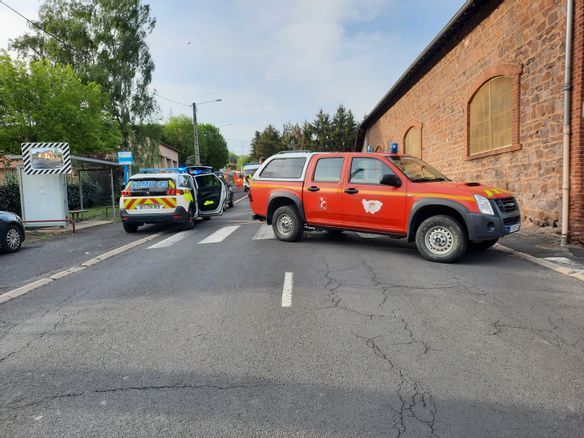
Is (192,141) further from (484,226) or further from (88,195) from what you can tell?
(484,226)

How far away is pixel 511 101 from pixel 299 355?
1015 cm

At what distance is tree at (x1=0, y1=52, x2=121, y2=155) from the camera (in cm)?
2198

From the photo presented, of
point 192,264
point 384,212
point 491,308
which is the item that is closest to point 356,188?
point 384,212

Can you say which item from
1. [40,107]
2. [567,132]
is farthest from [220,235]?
[40,107]

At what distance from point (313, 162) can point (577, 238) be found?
5391 mm

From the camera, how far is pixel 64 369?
348 cm

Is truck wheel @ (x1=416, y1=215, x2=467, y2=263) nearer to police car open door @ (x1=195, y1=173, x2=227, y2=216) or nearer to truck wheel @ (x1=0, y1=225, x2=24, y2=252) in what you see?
truck wheel @ (x1=0, y1=225, x2=24, y2=252)

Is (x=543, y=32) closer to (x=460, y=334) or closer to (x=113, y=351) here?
(x=460, y=334)

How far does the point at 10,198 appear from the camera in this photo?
62.9ft

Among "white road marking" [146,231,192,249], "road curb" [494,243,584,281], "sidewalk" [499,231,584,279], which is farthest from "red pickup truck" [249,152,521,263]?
"white road marking" [146,231,192,249]

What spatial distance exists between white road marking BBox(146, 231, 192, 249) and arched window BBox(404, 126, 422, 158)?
11.3 meters

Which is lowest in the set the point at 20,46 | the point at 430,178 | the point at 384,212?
the point at 384,212

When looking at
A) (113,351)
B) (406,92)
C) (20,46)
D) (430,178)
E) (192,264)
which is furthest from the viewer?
(20,46)

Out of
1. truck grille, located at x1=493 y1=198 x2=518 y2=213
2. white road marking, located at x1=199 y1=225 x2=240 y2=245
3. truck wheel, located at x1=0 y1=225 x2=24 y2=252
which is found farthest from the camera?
white road marking, located at x1=199 y1=225 x2=240 y2=245
